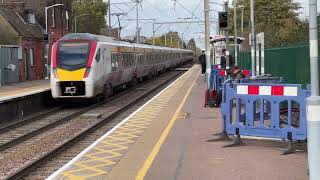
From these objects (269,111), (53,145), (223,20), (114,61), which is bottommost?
(53,145)

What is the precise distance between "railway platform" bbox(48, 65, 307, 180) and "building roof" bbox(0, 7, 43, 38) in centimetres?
3637

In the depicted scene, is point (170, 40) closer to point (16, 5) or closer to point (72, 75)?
point (16, 5)

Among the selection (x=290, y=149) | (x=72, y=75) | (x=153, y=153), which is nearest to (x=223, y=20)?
(x=72, y=75)

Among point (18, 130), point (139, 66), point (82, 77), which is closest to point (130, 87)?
point (139, 66)

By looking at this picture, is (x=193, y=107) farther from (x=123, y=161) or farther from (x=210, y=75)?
(x=123, y=161)

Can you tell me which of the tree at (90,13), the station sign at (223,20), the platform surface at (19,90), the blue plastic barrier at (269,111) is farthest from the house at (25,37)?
the tree at (90,13)

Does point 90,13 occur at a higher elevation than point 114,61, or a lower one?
higher

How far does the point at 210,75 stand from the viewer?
20.3 metres

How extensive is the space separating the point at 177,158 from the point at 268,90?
2.07 meters

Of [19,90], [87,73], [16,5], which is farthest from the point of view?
[16,5]

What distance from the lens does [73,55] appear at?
22.4 metres

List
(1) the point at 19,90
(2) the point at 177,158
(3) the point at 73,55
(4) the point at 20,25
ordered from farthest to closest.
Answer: (4) the point at 20,25, (1) the point at 19,90, (3) the point at 73,55, (2) the point at 177,158

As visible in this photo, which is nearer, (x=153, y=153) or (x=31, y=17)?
(x=153, y=153)

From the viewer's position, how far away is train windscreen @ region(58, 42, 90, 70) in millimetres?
22188
